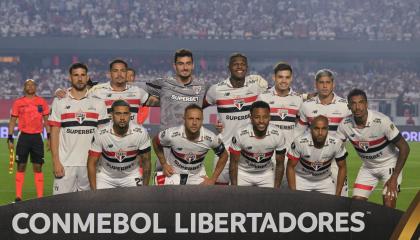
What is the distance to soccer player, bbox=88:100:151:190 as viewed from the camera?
28.7 ft

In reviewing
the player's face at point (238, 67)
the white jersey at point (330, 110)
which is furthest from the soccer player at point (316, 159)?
the player's face at point (238, 67)

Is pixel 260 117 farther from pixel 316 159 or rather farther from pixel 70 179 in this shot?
pixel 70 179

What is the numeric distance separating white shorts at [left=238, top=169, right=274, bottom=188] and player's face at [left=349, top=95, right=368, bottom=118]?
1053 mm

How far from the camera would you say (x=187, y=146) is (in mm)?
8938

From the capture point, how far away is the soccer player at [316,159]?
8.80 m

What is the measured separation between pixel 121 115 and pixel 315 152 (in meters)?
1.93

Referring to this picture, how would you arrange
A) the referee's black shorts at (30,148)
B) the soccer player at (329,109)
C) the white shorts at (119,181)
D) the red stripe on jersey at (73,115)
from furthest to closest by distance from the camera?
the referee's black shorts at (30,148), the soccer player at (329,109), the red stripe on jersey at (73,115), the white shorts at (119,181)

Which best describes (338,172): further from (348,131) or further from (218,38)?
(218,38)

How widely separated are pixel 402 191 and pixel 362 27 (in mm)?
41156

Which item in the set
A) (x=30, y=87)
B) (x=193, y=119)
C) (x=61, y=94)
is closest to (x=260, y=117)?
(x=193, y=119)

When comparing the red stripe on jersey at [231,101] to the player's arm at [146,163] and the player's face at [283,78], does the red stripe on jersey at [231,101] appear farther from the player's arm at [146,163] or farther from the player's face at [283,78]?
the player's arm at [146,163]

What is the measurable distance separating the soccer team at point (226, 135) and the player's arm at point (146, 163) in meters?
0.01

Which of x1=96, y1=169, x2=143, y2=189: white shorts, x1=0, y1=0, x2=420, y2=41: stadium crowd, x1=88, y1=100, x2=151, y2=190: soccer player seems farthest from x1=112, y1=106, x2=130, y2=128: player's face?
x1=0, y1=0, x2=420, y2=41: stadium crowd

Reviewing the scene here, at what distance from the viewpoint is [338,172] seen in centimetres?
906
